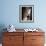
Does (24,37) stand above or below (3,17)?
below

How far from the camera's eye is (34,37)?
140 inches

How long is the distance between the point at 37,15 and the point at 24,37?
94 cm

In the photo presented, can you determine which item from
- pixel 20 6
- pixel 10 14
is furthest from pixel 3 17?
pixel 20 6

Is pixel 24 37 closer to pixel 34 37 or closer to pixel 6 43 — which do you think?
pixel 34 37

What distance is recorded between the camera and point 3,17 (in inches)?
161

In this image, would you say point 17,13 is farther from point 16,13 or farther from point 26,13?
point 26,13

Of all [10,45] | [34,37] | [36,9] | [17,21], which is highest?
[36,9]

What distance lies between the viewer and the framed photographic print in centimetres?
407

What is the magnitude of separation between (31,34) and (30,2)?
110 centimetres

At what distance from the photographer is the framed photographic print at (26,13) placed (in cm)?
407

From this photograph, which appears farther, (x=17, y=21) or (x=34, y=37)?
(x=17, y=21)

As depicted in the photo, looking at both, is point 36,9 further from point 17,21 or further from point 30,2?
point 17,21

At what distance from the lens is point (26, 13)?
409 cm

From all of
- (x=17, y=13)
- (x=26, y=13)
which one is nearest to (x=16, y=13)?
(x=17, y=13)
